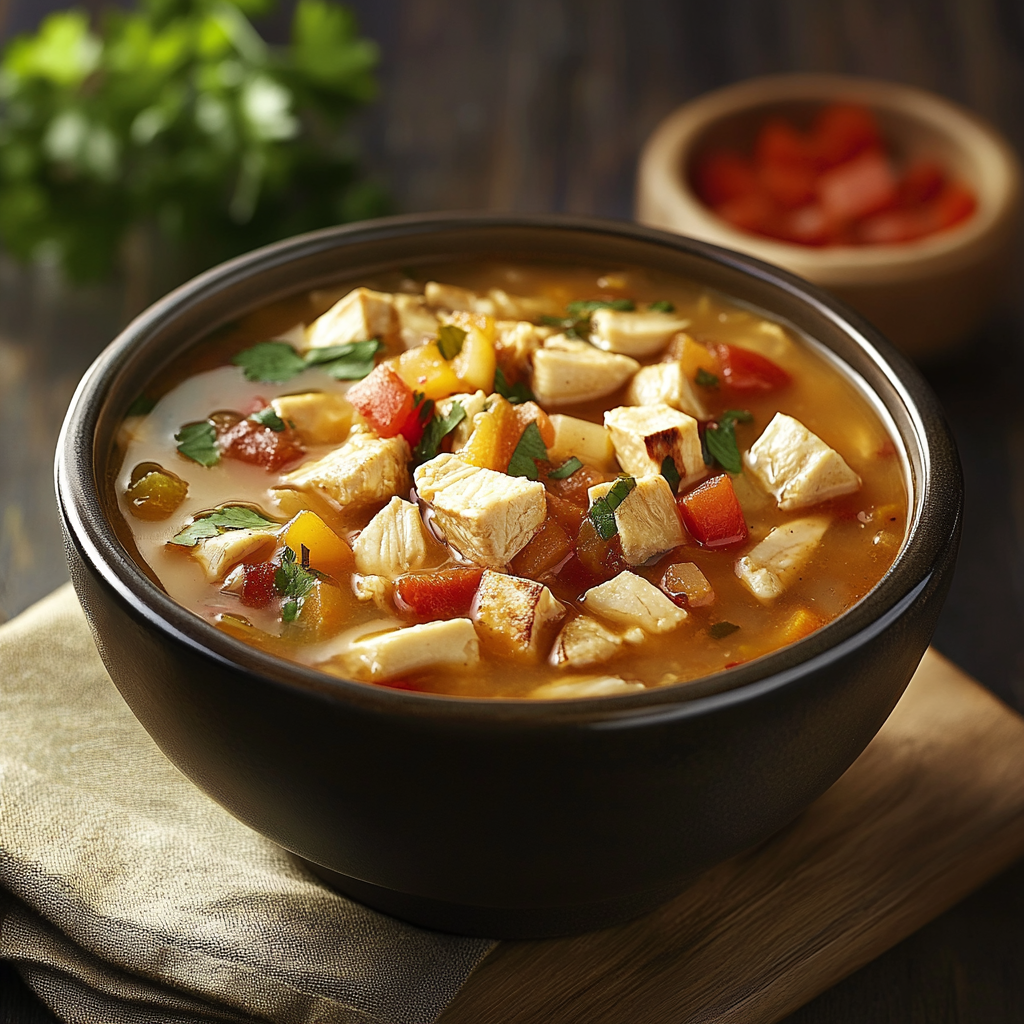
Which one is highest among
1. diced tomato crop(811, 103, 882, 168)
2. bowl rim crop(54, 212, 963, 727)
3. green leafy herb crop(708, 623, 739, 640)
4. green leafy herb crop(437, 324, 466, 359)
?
bowl rim crop(54, 212, 963, 727)

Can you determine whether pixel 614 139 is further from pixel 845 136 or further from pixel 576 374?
pixel 576 374

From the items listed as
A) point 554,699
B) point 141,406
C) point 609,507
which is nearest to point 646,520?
point 609,507

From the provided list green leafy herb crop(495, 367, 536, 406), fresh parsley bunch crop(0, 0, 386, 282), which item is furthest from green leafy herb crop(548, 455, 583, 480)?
fresh parsley bunch crop(0, 0, 386, 282)

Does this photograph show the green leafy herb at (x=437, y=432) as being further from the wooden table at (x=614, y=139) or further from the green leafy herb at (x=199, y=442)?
the wooden table at (x=614, y=139)

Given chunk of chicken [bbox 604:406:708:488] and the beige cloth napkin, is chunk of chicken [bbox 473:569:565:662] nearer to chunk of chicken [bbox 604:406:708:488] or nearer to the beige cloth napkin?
chunk of chicken [bbox 604:406:708:488]

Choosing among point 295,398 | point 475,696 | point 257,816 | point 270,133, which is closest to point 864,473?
point 475,696
